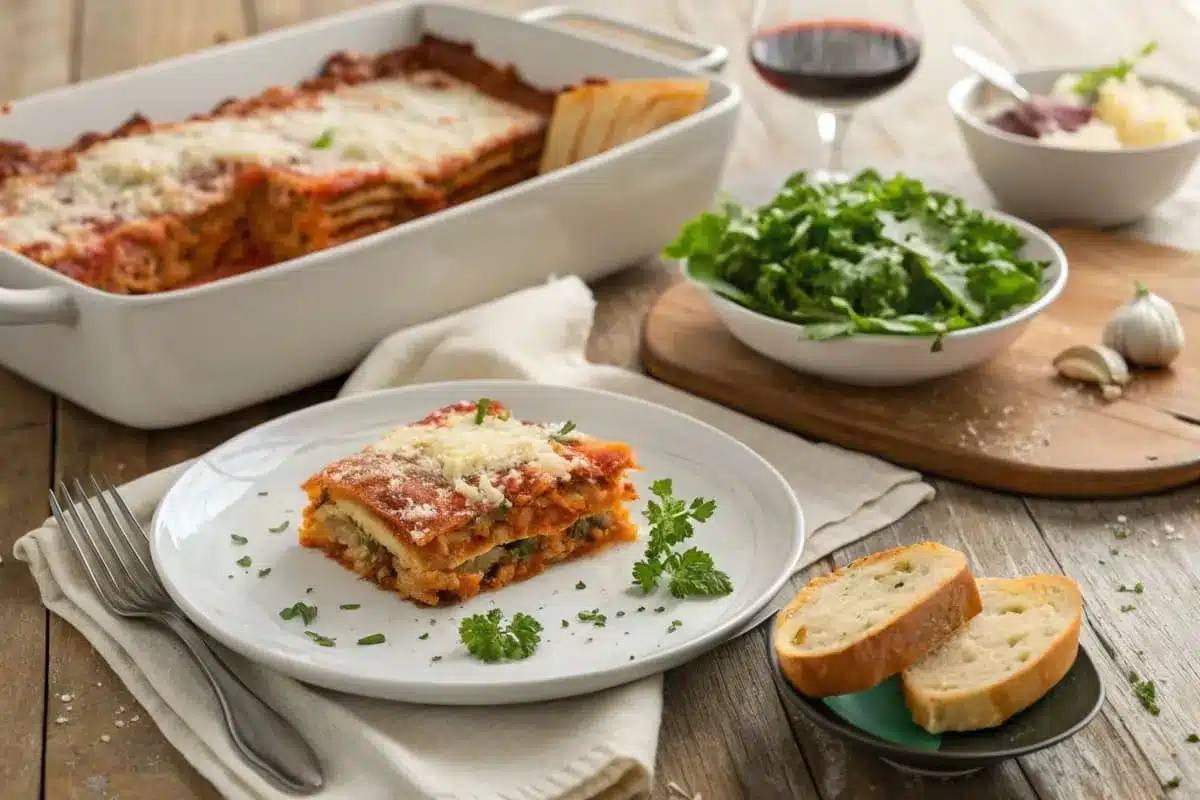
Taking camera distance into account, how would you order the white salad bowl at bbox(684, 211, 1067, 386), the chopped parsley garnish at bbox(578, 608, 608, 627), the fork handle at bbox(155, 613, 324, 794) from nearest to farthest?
the fork handle at bbox(155, 613, 324, 794)
the chopped parsley garnish at bbox(578, 608, 608, 627)
the white salad bowl at bbox(684, 211, 1067, 386)

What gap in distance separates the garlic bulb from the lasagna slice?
3.56ft

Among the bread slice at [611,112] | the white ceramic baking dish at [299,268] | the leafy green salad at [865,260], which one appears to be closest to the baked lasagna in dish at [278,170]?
the bread slice at [611,112]

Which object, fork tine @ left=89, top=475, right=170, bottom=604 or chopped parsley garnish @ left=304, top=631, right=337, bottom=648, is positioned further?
fork tine @ left=89, top=475, right=170, bottom=604

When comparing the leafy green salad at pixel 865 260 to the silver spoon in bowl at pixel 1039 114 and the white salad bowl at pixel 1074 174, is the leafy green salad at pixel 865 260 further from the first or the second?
the silver spoon in bowl at pixel 1039 114

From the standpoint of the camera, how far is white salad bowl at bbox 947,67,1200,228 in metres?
3.31

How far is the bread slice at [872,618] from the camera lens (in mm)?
1766

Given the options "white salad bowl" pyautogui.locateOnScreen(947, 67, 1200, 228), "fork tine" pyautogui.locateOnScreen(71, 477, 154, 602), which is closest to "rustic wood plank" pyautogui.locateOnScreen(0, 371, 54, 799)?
"fork tine" pyautogui.locateOnScreen(71, 477, 154, 602)

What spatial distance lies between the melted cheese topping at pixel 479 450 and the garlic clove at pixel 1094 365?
1.05m

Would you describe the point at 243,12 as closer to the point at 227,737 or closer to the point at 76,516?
the point at 76,516

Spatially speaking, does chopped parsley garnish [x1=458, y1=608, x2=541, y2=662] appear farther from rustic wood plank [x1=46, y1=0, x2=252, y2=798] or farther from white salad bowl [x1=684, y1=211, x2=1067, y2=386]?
white salad bowl [x1=684, y1=211, x2=1067, y2=386]

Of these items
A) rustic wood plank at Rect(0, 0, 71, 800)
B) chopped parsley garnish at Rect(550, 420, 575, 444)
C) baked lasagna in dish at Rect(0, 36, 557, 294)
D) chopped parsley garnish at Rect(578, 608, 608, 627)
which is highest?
chopped parsley garnish at Rect(550, 420, 575, 444)

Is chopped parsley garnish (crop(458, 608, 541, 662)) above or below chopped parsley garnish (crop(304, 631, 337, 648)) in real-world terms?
above

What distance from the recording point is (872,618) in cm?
181

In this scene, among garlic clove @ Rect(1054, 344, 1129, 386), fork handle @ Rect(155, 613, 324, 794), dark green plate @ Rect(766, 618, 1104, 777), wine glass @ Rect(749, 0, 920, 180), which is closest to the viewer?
dark green plate @ Rect(766, 618, 1104, 777)
